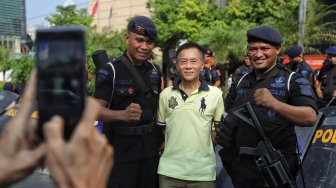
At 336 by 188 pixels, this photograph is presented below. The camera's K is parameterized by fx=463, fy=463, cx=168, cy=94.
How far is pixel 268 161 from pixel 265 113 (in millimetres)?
286

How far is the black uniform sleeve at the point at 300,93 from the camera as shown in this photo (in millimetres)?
2682

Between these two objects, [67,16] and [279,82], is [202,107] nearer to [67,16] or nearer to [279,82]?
[279,82]

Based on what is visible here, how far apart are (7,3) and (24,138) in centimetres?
3369

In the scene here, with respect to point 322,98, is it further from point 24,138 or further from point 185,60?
point 24,138

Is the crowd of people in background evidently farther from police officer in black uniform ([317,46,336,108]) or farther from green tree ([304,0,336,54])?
green tree ([304,0,336,54])

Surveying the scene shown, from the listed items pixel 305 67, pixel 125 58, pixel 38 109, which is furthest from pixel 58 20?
pixel 38 109

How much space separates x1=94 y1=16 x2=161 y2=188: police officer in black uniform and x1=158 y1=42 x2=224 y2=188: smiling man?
0.11m

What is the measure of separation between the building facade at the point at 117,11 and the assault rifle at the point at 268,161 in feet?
109

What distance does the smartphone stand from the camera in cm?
103

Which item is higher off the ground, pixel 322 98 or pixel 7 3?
pixel 7 3

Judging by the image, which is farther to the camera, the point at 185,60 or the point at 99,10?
the point at 99,10

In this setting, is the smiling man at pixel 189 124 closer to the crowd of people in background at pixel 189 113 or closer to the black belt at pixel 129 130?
the crowd of people in background at pixel 189 113

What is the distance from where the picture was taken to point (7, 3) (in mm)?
32281

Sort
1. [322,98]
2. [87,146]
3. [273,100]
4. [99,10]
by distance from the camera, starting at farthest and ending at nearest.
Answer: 1. [99,10]
2. [322,98]
3. [273,100]
4. [87,146]
